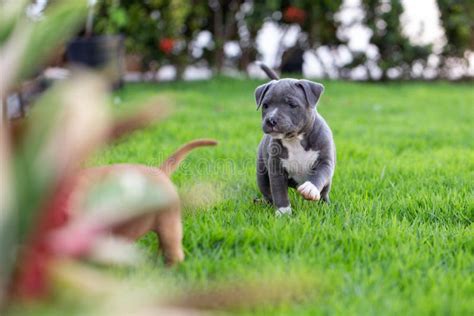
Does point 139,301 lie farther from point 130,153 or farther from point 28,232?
point 130,153

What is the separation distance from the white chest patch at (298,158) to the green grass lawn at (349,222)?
0.70ft

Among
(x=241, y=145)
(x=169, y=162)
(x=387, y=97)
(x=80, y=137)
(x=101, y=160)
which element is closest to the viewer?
(x=80, y=137)

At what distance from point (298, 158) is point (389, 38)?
810 cm

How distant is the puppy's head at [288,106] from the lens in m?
2.98

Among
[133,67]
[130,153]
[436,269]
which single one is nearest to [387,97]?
[133,67]

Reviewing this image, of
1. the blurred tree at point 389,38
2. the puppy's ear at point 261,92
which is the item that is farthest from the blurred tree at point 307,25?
the puppy's ear at point 261,92

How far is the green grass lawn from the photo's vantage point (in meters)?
2.06

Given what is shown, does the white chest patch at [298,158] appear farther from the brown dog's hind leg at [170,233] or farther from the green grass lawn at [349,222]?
the brown dog's hind leg at [170,233]

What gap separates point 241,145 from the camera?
4762 mm

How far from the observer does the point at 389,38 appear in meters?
10.5

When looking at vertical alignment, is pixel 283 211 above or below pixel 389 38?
above

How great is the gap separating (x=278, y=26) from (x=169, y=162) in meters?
8.71

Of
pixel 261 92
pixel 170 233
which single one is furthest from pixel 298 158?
pixel 170 233

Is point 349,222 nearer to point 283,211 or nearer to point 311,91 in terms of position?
point 283,211
